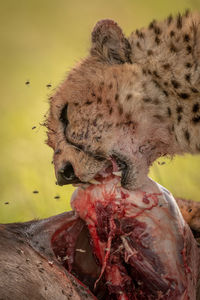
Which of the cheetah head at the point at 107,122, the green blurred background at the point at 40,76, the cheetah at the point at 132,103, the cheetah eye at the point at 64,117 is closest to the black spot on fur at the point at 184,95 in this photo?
the cheetah at the point at 132,103

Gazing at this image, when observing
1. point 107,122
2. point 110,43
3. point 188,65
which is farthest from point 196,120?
point 110,43

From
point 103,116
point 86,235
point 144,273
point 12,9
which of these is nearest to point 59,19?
point 12,9

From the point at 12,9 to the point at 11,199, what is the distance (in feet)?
3.65

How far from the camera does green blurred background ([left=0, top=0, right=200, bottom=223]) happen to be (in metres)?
2.35

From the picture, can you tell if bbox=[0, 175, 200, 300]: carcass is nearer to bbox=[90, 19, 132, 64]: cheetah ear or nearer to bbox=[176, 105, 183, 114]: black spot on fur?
bbox=[176, 105, 183, 114]: black spot on fur

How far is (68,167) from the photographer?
1.37 m

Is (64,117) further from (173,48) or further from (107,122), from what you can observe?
(173,48)

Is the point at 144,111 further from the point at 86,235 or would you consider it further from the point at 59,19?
the point at 59,19

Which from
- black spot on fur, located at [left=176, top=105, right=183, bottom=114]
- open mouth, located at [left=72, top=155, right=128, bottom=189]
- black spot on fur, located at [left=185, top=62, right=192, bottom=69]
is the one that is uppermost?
black spot on fur, located at [left=185, top=62, right=192, bottom=69]

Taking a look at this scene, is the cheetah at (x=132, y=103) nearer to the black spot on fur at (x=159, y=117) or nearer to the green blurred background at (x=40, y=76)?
the black spot on fur at (x=159, y=117)

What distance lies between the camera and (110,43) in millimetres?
1420

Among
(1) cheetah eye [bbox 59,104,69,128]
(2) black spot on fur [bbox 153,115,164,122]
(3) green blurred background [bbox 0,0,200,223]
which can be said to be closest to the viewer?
(2) black spot on fur [bbox 153,115,164,122]

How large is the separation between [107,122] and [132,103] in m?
0.09

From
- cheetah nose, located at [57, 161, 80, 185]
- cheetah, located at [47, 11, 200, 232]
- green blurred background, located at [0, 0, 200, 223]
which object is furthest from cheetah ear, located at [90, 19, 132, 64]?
green blurred background, located at [0, 0, 200, 223]
